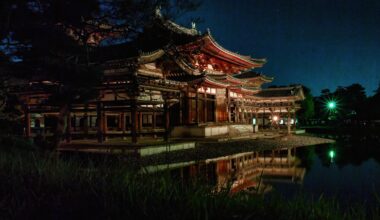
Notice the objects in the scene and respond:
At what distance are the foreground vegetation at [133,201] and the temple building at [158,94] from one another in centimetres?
679

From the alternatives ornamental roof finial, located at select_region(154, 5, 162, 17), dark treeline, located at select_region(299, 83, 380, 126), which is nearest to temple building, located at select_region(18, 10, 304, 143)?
ornamental roof finial, located at select_region(154, 5, 162, 17)

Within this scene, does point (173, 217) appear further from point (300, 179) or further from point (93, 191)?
point (300, 179)

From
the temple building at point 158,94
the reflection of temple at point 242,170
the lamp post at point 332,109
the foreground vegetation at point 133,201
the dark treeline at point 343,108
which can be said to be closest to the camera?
the foreground vegetation at point 133,201

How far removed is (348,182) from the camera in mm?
11000

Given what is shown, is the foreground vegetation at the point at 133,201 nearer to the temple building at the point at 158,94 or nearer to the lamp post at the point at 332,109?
the temple building at the point at 158,94

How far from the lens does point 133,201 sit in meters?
4.69

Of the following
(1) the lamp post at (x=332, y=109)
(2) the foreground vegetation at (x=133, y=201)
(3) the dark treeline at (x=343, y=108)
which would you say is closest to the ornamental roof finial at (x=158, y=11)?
(2) the foreground vegetation at (x=133, y=201)

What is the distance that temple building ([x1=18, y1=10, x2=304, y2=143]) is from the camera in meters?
16.5

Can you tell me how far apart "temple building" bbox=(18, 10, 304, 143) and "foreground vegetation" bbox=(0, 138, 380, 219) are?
22.3 feet

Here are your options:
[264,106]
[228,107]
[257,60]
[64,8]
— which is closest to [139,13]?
[64,8]

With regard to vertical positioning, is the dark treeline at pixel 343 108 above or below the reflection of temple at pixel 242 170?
above

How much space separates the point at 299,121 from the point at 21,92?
55.3m

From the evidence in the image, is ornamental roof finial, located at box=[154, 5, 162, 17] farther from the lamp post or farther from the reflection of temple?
the lamp post

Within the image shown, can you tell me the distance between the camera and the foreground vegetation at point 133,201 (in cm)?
427
